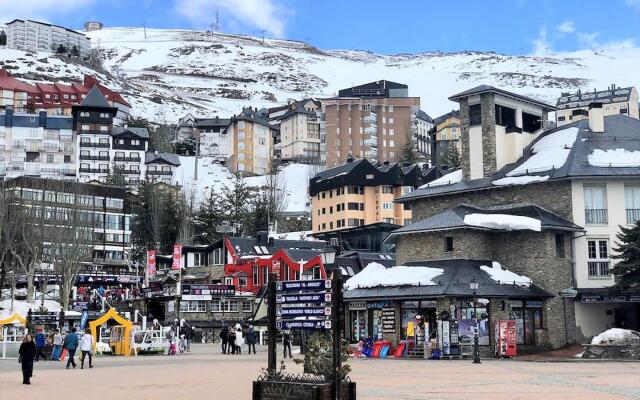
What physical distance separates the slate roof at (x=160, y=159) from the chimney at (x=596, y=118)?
102742mm

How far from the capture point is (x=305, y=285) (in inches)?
701

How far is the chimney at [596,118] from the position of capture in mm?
50156

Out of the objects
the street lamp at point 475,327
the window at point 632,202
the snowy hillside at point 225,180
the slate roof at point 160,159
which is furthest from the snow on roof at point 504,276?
the slate roof at point 160,159

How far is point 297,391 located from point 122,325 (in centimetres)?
3184

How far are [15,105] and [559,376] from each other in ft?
500

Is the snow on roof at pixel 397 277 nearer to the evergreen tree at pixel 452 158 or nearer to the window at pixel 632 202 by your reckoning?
the window at pixel 632 202

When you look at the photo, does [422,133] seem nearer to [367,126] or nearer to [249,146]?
[367,126]

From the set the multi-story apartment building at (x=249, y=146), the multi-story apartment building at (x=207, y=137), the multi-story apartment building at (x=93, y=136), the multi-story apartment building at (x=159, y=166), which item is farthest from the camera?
the multi-story apartment building at (x=207, y=137)

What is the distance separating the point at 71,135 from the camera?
472 feet

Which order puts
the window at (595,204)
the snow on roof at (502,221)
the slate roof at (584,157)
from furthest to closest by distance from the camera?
1. the window at (595,204)
2. the slate roof at (584,157)
3. the snow on roof at (502,221)

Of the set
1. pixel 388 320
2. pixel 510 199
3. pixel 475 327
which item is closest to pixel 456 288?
pixel 475 327

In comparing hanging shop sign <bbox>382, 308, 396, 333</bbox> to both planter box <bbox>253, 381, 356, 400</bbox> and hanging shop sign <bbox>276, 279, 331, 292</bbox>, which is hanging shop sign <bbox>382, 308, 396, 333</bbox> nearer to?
hanging shop sign <bbox>276, 279, 331, 292</bbox>

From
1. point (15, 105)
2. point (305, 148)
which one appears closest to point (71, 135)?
point (15, 105)

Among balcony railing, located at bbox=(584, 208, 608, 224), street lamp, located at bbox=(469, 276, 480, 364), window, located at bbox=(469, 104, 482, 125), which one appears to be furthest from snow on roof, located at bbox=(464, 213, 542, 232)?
window, located at bbox=(469, 104, 482, 125)
